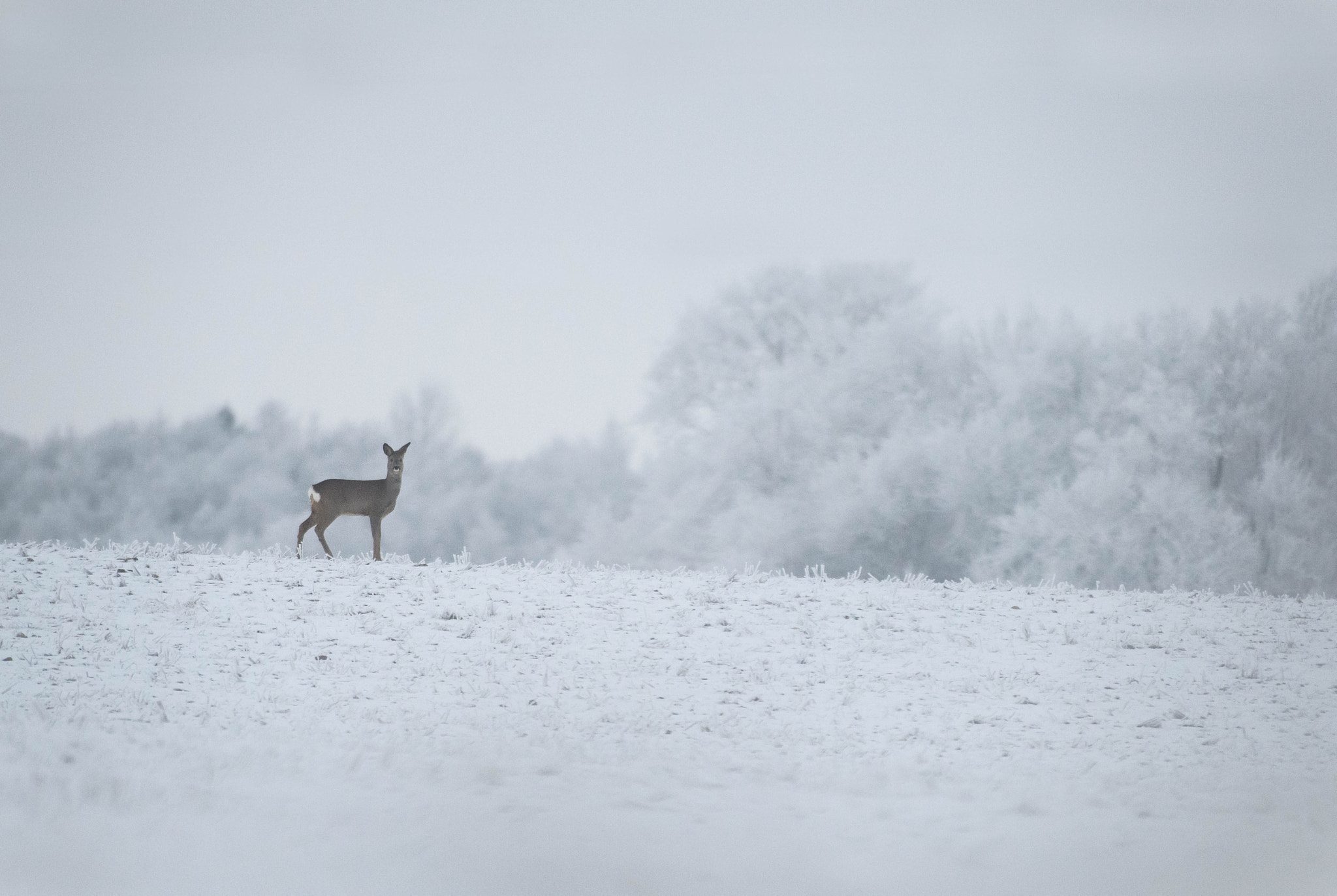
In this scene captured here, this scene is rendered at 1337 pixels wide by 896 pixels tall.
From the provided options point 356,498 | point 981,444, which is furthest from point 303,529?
point 981,444

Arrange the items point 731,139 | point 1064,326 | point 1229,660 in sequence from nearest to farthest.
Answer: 1. point 1229,660
2. point 731,139
3. point 1064,326

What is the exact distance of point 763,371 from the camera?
22.8 m

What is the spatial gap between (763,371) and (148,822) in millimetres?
17541

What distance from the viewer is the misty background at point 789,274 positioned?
573 inches

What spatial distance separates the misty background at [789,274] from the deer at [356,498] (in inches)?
239

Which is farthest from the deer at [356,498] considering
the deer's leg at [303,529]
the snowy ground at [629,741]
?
the snowy ground at [629,741]

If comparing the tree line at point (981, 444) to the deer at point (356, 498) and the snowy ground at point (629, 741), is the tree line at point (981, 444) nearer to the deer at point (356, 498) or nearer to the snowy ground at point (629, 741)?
the deer at point (356, 498)

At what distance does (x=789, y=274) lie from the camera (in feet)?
79.0

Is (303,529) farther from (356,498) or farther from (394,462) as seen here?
(394,462)

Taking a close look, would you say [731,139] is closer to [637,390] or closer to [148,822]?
[637,390]

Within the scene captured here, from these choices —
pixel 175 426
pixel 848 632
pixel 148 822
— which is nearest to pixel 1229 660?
pixel 848 632

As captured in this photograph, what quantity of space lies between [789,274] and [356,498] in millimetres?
15200

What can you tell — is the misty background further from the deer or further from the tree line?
the deer

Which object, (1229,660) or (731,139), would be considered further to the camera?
(731,139)
